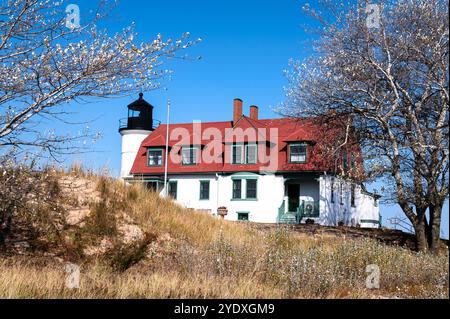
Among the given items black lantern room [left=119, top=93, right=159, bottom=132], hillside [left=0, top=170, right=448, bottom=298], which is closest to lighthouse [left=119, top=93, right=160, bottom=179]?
black lantern room [left=119, top=93, right=159, bottom=132]

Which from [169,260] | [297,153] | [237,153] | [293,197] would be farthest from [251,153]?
[169,260]

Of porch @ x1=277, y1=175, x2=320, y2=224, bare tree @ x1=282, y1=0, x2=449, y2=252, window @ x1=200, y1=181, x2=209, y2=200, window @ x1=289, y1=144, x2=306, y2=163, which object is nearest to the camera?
bare tree @ x1=282, y1=0, x2=449, y2=252

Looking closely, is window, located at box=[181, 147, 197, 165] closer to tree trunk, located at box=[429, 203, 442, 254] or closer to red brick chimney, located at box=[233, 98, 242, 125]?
red brick chimney, located at box=[233, 98, 242, 125]

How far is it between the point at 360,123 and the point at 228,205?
1804cm

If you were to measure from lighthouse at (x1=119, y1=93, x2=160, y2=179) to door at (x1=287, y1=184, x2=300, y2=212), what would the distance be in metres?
13.0

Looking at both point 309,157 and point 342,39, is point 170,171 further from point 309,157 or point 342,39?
point 342,39

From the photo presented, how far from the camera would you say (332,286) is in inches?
295

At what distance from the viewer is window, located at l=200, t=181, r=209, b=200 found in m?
35.9

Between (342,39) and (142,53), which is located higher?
(342,39)

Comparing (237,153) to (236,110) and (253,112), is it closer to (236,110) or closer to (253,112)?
(236,110)

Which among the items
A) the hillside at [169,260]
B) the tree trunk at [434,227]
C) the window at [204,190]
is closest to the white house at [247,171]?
the window at [204,190]

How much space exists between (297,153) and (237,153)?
4462 mm

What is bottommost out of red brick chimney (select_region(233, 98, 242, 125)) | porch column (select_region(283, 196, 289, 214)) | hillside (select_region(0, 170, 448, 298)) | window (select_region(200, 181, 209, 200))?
hillside (select_region(0, 170, 448, 298))
